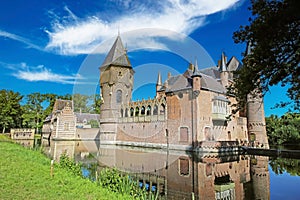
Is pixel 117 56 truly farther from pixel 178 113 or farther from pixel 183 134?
pixel 183 134

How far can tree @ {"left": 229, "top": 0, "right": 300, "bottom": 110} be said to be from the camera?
6098 millimetres

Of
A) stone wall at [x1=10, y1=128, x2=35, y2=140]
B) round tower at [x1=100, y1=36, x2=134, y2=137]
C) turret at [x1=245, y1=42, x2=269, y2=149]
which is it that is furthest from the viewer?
stone wall at [x1=10, y1=128, x2=35, y2=140]

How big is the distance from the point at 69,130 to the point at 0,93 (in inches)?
600

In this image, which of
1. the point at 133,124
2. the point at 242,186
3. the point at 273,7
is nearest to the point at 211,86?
the point at 133,124

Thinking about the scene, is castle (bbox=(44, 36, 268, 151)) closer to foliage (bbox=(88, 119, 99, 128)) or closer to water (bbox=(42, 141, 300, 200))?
foliage (bbox=(88, 119, 99, 128))

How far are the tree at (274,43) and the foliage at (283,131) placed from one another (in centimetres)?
3493

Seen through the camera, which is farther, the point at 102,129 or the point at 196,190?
the point at 102,129

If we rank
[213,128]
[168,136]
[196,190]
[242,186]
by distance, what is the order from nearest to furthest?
[196,190] → [242,186] → [213,128] → [168,136]

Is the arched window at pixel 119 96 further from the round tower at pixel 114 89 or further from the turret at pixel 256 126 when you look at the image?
the turret at pixel 256 126

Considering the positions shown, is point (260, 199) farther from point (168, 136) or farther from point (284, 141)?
point (284, 141)

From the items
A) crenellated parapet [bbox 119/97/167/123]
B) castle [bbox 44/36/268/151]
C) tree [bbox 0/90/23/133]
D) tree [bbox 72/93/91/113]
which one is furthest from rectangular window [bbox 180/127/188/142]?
tree [bbox 0/90/23/133]

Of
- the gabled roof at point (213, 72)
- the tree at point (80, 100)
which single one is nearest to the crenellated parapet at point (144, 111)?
the tree at point (80, 100)

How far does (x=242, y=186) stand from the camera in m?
11.8

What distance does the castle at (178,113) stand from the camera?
26.6 metres
